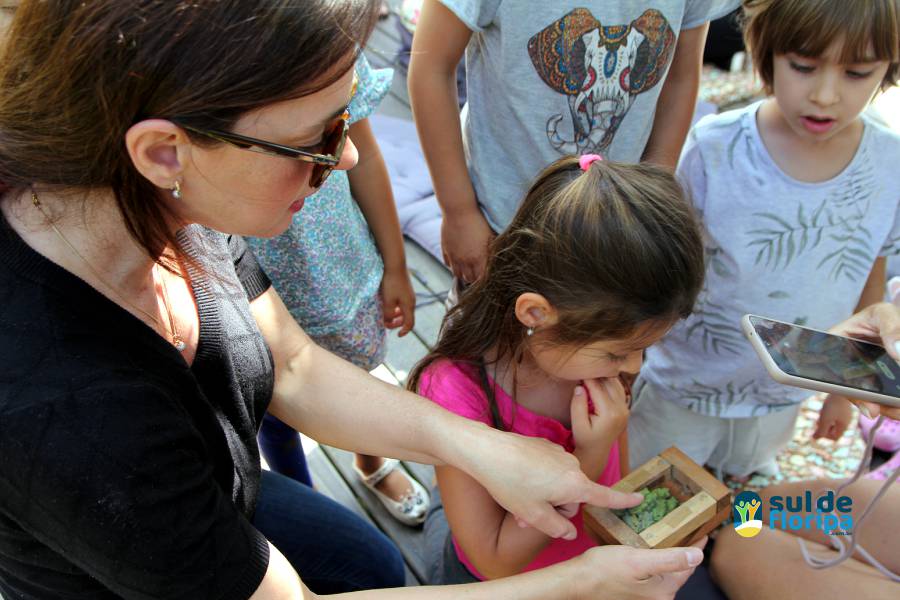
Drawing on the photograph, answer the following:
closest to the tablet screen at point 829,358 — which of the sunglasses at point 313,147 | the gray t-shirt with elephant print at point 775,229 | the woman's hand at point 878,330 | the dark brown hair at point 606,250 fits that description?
the woman's hand at point 878,330

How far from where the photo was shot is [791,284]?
5.59 ft

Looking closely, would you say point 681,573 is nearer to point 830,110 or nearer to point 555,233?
point 555,233

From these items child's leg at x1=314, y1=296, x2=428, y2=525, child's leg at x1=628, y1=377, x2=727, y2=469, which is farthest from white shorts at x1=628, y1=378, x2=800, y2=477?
child's leg at x1=314, y1=296, x2=428, y2=525

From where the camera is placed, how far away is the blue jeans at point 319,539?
141cm

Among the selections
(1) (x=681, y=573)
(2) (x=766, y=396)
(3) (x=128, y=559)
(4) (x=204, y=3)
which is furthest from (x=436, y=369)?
(2) (x=766, y=396)

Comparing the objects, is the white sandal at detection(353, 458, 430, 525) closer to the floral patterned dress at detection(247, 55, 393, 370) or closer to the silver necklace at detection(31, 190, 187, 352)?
the floral patterned dress at detection(247, 55, 393, 370)

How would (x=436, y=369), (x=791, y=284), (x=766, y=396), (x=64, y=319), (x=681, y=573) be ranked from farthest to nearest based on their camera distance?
(x=766, y=396)
(x=791, y=284)
(x=436, y=369)
(x=681, y=573)
(x=64, y=319)

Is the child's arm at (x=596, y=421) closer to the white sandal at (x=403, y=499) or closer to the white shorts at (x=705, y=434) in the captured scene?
the white shorts at (x=705, y=434)

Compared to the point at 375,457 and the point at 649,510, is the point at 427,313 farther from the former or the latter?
the point at 649,510

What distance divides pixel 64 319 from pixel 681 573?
971mm

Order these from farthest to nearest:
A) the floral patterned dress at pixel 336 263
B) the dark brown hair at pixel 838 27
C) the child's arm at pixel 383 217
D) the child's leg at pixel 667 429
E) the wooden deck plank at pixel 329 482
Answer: the wooden deck plank at pixel 329 482, the child's leg at pixel 667 429, the child's arm at pixel 383 217, the floral patterned dress at pixel 336 263, the dark brown hair at pixel 838 27

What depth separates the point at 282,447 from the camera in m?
1.85

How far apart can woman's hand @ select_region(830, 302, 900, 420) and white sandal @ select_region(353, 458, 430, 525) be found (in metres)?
1.18

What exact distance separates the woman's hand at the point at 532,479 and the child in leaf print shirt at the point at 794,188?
31.2 inches
